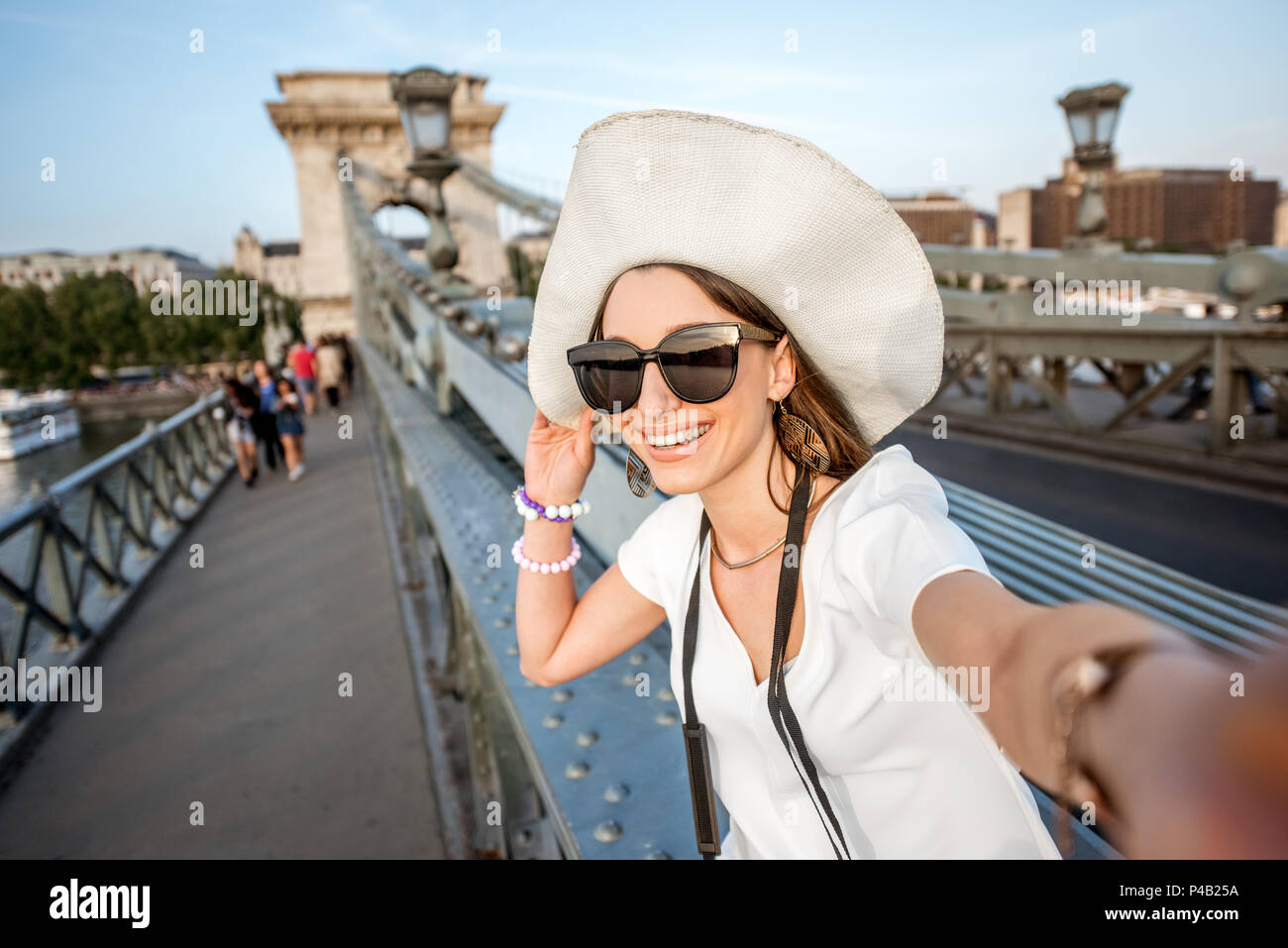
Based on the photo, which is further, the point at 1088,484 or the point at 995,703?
the point at 1088,484

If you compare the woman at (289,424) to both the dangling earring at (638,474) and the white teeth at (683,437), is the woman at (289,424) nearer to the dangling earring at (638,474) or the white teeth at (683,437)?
the dangling earring at (638,474)

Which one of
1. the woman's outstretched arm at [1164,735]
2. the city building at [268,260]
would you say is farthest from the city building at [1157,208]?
the city building at [268,260]

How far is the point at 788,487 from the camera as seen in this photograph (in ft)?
3.46

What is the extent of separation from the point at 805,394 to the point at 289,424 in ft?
28.0

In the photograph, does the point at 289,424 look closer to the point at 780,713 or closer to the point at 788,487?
the point at 788,487

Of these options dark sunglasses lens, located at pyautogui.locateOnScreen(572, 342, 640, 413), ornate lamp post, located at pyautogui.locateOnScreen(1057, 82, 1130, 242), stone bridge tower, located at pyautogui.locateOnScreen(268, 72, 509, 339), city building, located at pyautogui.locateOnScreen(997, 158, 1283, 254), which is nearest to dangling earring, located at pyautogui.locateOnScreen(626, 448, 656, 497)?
dark sunglasses lens, located at pyautogui.locateOnScreen(572, 342, 640, 413)

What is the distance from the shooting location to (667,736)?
1.38 metres

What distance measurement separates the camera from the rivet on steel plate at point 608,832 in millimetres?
1122

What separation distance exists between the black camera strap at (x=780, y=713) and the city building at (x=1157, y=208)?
2100 cm

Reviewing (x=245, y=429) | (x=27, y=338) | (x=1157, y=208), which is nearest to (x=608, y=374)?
(x=245, y=429)
